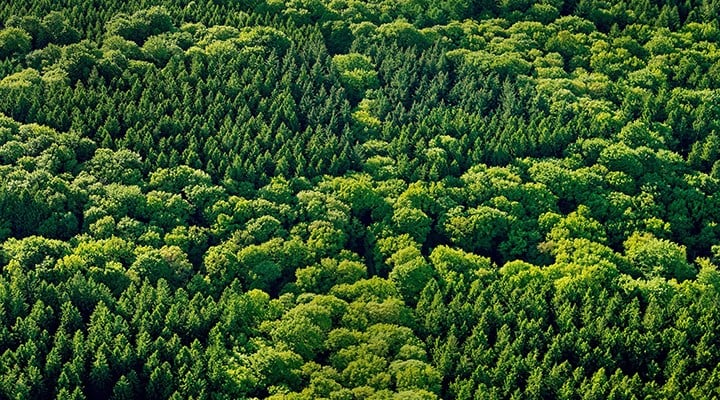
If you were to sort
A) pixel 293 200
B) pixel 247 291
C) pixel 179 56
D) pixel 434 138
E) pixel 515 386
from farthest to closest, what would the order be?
pixel 179 56 < pixel 434 138 < pixel 293 200 < pixel 247 291 < pixel 515 386

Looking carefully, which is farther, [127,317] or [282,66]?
[282,66]

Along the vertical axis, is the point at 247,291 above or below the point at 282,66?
below

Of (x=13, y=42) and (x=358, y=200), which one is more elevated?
(x=13, y=42)

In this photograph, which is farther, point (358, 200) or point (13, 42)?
point (13, 42)

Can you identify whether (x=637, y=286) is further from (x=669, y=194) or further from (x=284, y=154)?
(x=284, y=154)

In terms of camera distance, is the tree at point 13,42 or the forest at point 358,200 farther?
the tree at point 13,42

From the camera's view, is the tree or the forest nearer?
the forest

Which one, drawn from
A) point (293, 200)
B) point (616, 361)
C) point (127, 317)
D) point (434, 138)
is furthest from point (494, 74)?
point (127, 317)

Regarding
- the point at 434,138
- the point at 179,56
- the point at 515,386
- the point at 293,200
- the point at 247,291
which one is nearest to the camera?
the point at 515,386
